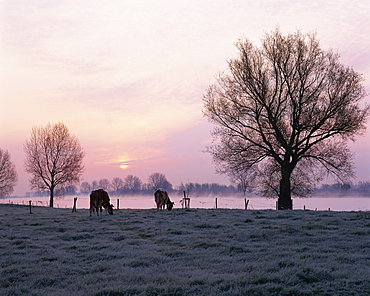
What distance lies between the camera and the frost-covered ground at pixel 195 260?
8016 millimetres

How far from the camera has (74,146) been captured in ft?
179

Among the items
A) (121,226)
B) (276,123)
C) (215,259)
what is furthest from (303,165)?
(215,259)

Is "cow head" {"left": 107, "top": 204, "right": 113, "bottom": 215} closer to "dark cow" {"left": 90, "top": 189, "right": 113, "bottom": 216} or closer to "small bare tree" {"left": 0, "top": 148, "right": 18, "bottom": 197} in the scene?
"dark cow" {"left": 90, "top": 189, "right": 113, "bottom": 216}

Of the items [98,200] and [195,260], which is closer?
[195,260]

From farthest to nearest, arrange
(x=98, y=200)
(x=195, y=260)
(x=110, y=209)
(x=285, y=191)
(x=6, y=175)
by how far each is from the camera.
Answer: (x=6, y=175), (x=285, y=191), (x=110, y=209), (x=98, y=200), (x=195, y=260)

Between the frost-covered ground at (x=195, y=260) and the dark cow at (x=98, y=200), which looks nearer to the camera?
the frost-covered ground at (x=195, y=260)

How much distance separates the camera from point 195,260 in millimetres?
10836

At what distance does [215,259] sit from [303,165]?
78.0 ft

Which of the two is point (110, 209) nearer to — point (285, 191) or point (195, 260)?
point (285, 191)

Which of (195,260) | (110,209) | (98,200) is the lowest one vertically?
(195,260)

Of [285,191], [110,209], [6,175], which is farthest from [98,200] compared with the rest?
[6,175]

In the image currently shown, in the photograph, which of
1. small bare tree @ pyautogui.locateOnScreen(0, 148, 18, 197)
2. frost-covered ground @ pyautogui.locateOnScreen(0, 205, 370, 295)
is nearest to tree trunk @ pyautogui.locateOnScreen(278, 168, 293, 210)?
frost-covered ground @ pyautogui.locateOnScreen(0, 205, 370, 295)

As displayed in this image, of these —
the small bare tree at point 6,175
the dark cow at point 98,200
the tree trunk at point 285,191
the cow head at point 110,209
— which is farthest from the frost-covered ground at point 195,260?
the small bare tree at point 6,175

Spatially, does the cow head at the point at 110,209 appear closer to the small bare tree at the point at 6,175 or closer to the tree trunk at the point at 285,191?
the tree trunk at the point at 285,191
